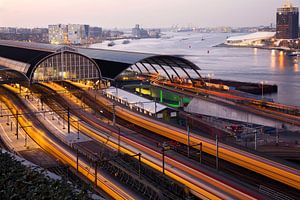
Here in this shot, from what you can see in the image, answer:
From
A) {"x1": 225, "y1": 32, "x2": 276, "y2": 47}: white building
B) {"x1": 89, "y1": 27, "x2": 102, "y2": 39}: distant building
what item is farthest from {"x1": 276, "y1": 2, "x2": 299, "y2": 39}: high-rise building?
{"x1": 89, "y1": 27, "x2": 102, "y2": 39}: distant building

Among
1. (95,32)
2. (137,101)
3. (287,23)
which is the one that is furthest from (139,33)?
(137,101)

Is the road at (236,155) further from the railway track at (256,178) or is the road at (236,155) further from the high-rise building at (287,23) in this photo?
the high-rise building at (287,23)

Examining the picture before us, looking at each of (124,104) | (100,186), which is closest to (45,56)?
(124,104)

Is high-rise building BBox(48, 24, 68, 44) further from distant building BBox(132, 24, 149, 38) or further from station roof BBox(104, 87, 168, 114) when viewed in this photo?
station roof BBox(104, 87, 168, 114)

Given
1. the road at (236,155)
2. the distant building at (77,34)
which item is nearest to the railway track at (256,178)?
the road at (236,155)

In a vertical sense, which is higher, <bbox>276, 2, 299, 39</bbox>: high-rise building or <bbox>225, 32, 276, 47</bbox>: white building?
<bbox>276, 2, 299, 39</bbox>: high-rise building

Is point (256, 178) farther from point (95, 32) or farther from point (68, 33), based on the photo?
point (95, 32)

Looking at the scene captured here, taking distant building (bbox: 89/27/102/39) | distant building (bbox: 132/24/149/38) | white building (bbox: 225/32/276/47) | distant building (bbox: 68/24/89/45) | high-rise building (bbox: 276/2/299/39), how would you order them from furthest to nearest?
distant building (bbox: 132/24/149/38) → distant building (bbox: 89/27/102/39) → distant building (bbox: 68/24/89/45) → high-rise building (bbox: 276/2/299/39) → white building (bbox: 225/32/276/47)
